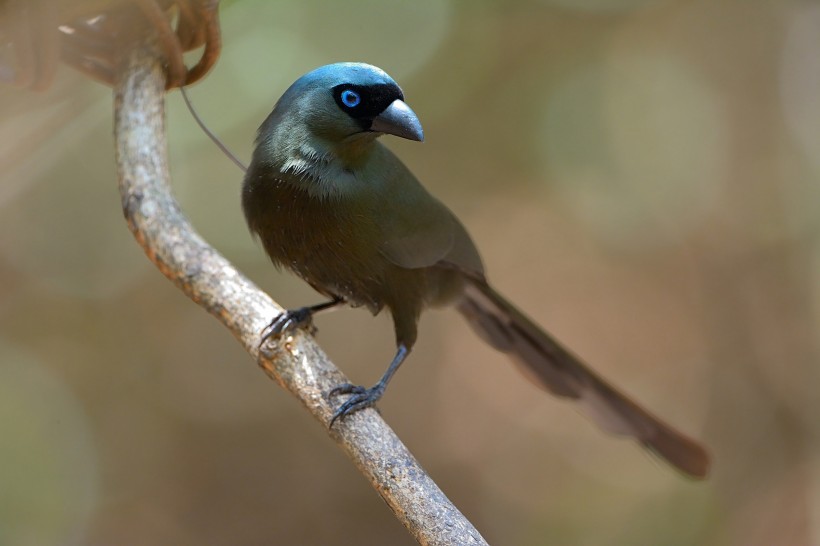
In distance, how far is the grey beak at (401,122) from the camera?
87.9 inches

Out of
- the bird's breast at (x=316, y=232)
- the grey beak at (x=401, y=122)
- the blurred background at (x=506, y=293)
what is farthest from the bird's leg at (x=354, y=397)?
the blurred background at (x=506, y=293)

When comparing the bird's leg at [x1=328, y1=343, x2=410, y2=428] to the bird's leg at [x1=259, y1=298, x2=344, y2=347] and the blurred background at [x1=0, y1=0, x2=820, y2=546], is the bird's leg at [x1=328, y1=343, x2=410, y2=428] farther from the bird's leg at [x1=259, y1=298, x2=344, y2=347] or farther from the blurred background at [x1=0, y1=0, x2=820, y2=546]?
the blurred background at [x1=0, y1=0, x2=820, y2=546]

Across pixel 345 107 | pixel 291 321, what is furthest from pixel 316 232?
pixel 345 107

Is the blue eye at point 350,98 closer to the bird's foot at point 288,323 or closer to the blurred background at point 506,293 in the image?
the bird's foot at point 288,323

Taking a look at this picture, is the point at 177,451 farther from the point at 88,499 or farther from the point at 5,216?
the point at 5,216

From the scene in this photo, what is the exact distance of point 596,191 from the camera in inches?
195

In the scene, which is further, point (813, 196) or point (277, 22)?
point (813, 196)

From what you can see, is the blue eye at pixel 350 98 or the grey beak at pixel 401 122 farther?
the blue eye at pixel 350 98

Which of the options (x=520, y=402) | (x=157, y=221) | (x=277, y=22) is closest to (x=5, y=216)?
(x=277, y=22)

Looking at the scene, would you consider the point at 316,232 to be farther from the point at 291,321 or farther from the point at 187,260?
the point at 187,260

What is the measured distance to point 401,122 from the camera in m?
2.24

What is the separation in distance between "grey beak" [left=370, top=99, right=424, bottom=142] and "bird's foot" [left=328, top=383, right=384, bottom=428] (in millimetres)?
671

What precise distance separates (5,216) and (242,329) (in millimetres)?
2243

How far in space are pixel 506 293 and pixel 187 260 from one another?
2.88 metres
